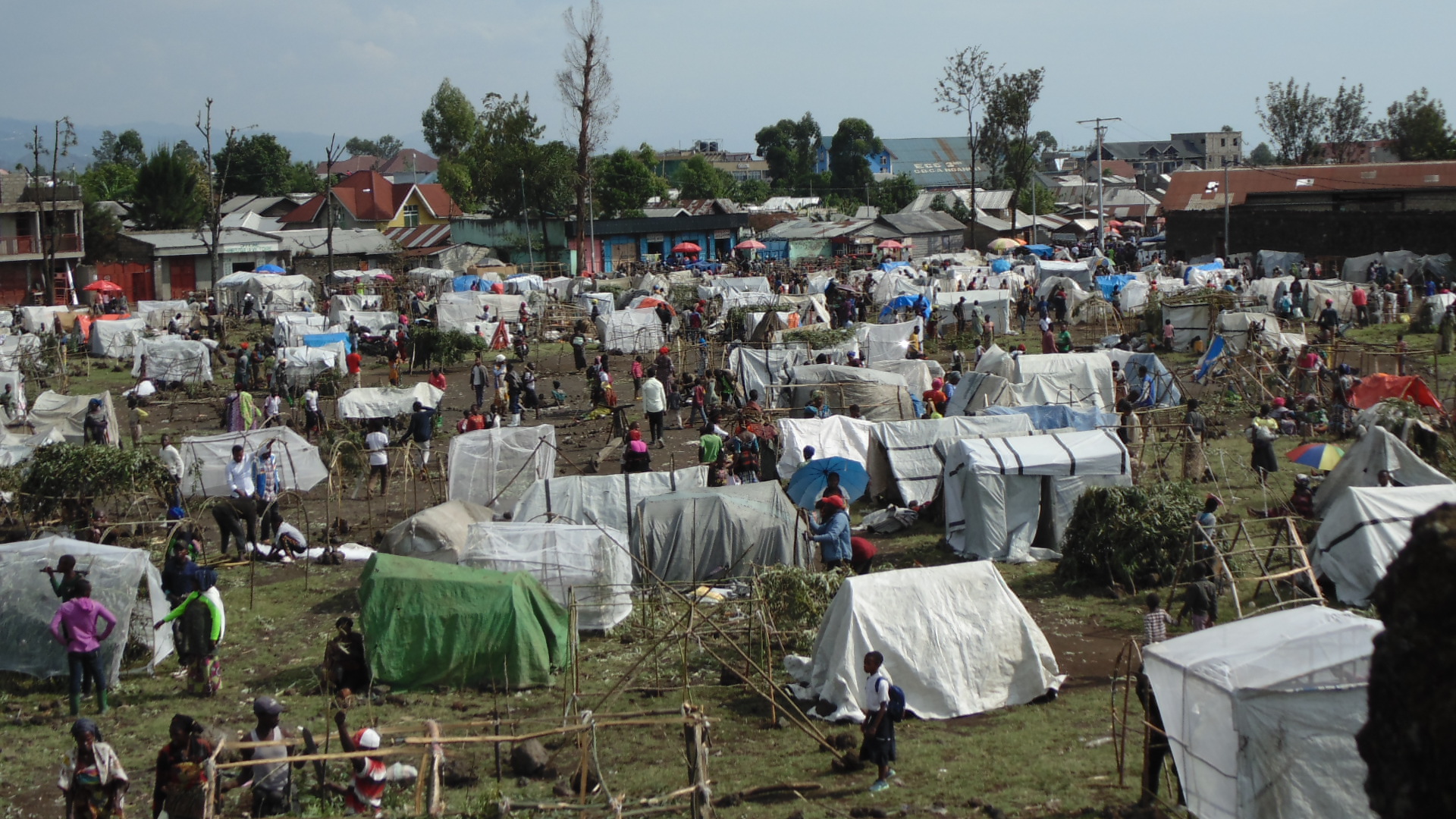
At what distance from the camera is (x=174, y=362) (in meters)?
28.3

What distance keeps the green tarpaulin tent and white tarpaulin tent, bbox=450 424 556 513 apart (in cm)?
511

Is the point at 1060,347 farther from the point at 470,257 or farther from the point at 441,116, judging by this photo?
the point at 441,116

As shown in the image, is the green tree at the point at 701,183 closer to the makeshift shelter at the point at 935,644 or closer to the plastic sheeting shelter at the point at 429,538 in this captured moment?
the plastic sheeting shelter at the point at 429,538

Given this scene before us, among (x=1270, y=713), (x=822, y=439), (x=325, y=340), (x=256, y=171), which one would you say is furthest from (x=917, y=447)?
(x=256, y=171)

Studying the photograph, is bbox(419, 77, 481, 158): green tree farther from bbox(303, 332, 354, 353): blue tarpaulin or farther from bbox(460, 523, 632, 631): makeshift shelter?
bbox(460, 523, 632, 631): makeshift shelter

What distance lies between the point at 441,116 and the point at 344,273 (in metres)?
36.5

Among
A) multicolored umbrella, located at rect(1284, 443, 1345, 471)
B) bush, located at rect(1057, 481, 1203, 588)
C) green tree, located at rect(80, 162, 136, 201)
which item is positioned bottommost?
bush, located at rect(1057, 481, 1203, 588)

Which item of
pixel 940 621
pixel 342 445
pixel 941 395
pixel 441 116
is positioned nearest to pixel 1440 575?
pixel 940 621

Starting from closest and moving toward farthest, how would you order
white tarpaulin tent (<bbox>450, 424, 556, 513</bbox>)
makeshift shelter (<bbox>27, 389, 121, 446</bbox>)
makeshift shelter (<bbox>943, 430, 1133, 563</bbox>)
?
makeshift shelter (<bbox>943, 430, 1133, 563</bbox>), white tarpaulin tent (<bbox>450, 424, 556, 513</bbox>), makeshift shelter (<bbox>27, 389, 121, 446</bbox>)

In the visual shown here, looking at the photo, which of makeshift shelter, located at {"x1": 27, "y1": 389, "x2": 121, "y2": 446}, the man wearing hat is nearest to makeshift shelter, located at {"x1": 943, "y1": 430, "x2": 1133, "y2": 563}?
the man wearing hat

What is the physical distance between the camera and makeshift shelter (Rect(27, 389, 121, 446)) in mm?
20094

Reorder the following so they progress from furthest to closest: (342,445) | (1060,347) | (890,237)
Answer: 1. (890,237)
2. (1060,347)
3. (342,445)

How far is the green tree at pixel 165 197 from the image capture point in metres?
62.1

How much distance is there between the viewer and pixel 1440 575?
4.49 metres
